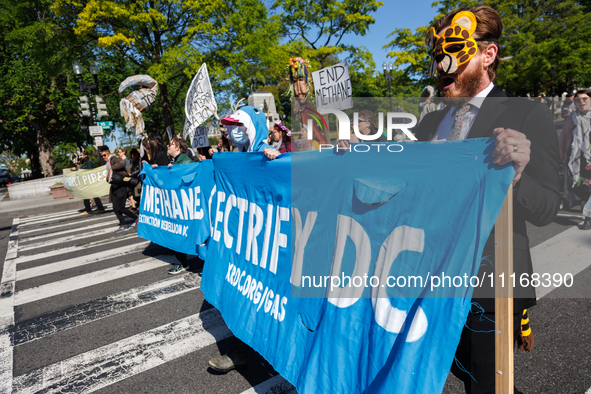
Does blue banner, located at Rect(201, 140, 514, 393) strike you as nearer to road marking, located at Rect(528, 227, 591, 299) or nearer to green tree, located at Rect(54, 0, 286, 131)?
road marking, located at Rect(528, 227, 591, 299)

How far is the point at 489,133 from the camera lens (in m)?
1.66

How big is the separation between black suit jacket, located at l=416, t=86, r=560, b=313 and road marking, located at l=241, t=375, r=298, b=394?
177 cm

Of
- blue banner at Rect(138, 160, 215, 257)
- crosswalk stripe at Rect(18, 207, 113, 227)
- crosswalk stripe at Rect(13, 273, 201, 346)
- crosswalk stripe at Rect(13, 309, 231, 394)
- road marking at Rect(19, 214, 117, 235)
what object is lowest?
crosswalk stripe at Rect(18, 207, 113, 227)

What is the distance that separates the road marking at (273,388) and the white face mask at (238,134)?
2.01 m

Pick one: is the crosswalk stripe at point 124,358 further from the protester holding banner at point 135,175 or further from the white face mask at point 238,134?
the protester holding banner at point 135,175

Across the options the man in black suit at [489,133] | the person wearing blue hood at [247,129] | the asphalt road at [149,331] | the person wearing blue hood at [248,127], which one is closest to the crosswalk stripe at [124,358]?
the asphalt road at [149,331]

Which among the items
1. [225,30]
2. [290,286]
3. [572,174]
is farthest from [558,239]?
[225,30]

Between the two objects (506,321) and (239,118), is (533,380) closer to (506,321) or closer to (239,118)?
(506,321)

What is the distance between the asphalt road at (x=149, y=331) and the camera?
9.69 ft

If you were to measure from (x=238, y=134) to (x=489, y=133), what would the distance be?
2.24m

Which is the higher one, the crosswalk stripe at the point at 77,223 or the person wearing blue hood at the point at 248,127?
the person wearing blue hood at the point at 248,127

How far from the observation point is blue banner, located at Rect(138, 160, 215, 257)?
4.60m

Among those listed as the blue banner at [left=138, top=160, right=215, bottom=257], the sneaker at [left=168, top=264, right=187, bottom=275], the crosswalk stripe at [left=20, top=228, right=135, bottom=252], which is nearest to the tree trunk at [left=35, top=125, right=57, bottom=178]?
the crosswalk stripe at [left=20, top=228, right=135, bottom=252]

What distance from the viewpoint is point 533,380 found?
8.72ft
